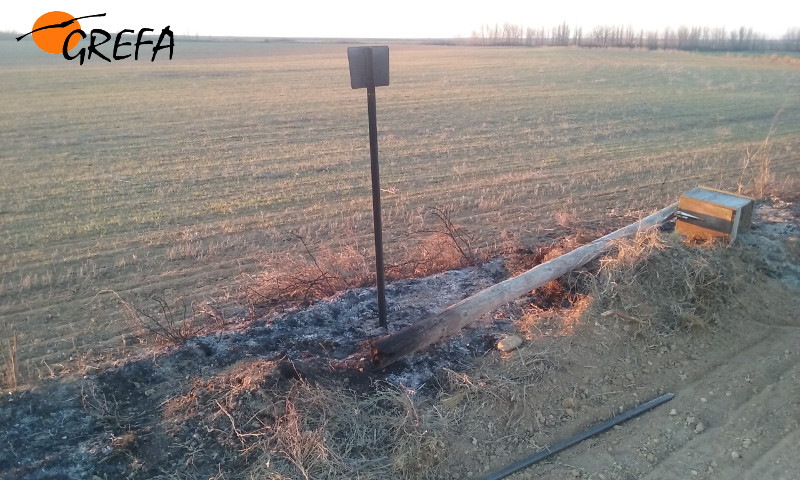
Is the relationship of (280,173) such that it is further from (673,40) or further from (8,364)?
(673,40)

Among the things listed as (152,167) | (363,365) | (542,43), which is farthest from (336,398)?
(542,43)

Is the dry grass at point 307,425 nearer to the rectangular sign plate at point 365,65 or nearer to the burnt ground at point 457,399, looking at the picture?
the burnt ground at point 457,399

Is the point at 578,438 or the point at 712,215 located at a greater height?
the point at 712,215

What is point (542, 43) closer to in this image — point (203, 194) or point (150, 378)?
point (203, 194)

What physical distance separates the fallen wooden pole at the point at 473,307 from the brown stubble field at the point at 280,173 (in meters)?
2.72

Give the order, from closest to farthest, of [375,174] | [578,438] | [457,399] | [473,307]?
1. [578,438]
2. [457,399]
3. [375,174]
4. [473,307]

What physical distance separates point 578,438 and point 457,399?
38.4 inches

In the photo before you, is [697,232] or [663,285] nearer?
[663,285]

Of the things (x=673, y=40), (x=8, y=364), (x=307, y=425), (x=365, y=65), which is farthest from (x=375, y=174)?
(x=673, y=40)

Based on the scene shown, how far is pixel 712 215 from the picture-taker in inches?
269

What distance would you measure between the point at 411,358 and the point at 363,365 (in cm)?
47

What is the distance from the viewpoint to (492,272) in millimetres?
7348

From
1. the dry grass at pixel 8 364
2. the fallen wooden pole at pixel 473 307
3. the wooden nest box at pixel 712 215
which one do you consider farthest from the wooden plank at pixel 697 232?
the dry grass at pixel 8 364

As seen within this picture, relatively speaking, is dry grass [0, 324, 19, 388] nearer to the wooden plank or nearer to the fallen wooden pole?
the fallen wooden pole
